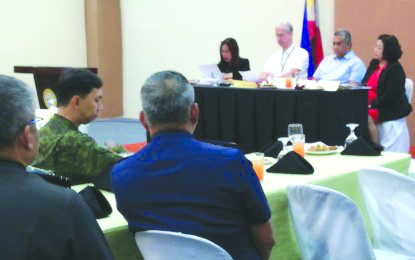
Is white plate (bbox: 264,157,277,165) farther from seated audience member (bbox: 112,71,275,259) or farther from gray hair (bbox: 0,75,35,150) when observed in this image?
gray hair (bbox: 0,75,35,150)

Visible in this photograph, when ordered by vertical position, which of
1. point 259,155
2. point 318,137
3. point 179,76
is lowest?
point 318,137

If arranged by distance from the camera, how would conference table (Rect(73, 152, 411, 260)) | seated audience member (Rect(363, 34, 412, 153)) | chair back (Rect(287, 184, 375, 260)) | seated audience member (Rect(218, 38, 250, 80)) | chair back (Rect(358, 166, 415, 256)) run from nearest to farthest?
1. conference table (Rect(73, 152, 411, 260))
2. chair back (Rect(287, 184, 375, 260))
3. chair back (Rect(358, 166, 415, 256))
4. seated audience member (Rect(363, 34, 412, 153))
5. seated audience member (Rect(218, 38, 250, 80))

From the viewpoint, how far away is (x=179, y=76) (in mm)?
1880

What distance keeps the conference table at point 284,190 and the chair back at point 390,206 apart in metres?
0.22

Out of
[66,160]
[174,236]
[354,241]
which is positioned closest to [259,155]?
[354,241]

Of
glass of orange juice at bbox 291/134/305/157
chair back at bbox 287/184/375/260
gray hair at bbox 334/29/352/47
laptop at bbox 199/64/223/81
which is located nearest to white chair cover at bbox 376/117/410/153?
gray hair at bbox 334/29/352/47

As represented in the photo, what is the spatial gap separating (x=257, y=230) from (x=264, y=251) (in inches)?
3.4

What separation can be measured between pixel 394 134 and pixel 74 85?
3653 millimetres

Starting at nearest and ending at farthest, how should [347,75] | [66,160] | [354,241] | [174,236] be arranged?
[174,236]
[354,241]
[66,160]
[347,75]

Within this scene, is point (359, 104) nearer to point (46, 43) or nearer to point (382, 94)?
point (382, 94)

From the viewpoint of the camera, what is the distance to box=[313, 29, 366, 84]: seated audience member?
6098 millimetres

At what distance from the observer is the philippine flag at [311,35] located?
7656mm

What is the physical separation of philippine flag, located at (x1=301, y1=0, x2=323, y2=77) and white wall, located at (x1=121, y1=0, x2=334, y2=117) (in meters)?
0.13

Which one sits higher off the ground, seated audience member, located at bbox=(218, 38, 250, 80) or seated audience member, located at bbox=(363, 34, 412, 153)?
seated audience member, located at bbox=(218, 38, 250, 80)
